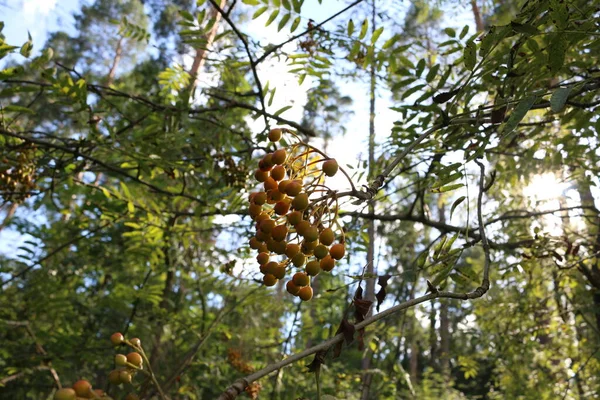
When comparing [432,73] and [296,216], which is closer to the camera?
[296,216]

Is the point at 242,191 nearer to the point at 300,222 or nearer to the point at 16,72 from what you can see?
the point at 16,72

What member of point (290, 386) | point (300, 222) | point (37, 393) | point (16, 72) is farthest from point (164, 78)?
point (37, 393)

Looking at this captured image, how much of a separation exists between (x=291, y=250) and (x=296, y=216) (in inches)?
2.7

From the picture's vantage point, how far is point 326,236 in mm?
717

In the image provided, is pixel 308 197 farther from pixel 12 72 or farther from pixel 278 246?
→ pixel 12 72

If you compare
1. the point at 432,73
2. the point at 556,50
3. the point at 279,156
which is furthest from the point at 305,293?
the point at 432,73

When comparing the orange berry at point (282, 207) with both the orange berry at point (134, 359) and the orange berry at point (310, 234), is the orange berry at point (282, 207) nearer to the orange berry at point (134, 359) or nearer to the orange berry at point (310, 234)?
the orange berry at point (310, 234)

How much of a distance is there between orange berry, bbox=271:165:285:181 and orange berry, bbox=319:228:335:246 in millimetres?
106

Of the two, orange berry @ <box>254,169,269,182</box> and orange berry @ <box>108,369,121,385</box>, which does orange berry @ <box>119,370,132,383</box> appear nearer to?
orange berry @ <box>108,369,121,385</box>

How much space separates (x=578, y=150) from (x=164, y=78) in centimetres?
225

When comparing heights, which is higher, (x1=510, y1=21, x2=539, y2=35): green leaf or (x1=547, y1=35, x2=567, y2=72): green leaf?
(x1=547, y1=35, x2=567, y2=72): green leaf

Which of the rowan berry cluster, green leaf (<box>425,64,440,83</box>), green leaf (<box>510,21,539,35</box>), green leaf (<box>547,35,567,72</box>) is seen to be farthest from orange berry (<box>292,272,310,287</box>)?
green leaf (<box>425,64,440,83</box>)

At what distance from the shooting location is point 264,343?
4.51 metres

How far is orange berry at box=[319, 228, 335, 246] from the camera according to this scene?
71 centimetres
